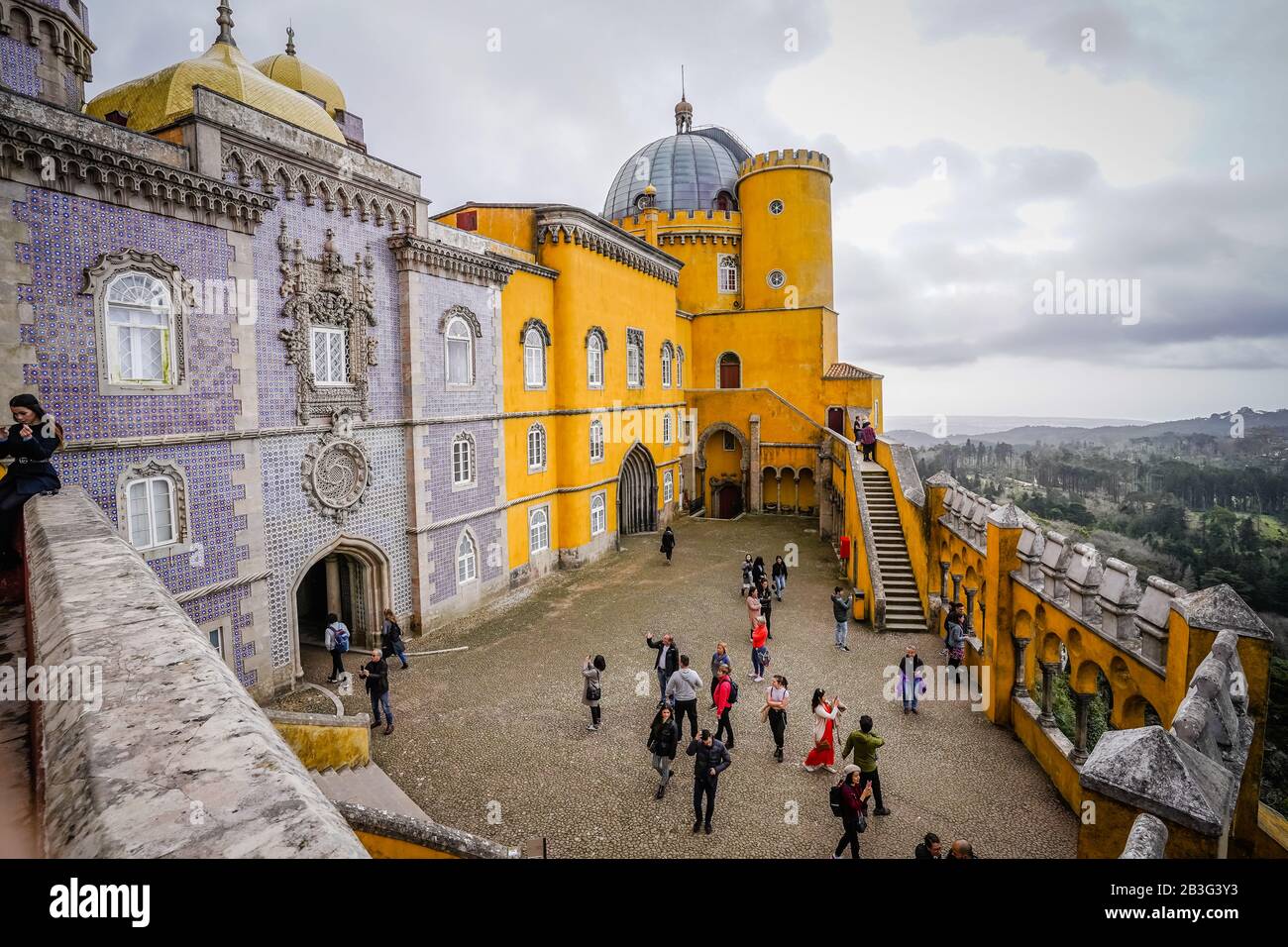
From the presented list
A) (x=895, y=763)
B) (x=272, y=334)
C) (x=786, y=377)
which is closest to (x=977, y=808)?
(x=895, y=763)

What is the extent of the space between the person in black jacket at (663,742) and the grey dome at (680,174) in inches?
1278

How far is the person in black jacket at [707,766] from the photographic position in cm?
894

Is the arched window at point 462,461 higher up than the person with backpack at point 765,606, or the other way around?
the arched window at point 462,461

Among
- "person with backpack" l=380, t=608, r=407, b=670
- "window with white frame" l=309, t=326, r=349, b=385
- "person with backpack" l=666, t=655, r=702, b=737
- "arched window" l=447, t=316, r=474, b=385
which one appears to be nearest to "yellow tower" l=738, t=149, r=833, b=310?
"arched window" l=447, t=316, r=474, b=385

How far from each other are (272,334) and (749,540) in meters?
18.7

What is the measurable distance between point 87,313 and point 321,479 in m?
5.17

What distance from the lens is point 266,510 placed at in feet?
44.4

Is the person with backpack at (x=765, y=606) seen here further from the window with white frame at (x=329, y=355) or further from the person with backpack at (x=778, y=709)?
the window with white frame at (x=329, y=355)

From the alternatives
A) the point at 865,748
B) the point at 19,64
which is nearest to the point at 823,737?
the point at 865,748

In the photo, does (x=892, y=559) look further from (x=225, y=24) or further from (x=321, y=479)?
(x=225, y=24)

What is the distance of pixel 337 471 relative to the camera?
15016 millimetres

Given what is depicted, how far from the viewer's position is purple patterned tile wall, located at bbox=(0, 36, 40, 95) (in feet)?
40.9

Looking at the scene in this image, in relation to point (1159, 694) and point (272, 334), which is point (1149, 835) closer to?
point (1159, 694)

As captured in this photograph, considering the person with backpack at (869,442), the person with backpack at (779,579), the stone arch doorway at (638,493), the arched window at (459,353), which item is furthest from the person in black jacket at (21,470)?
the stone arch doorway at (638,493)
